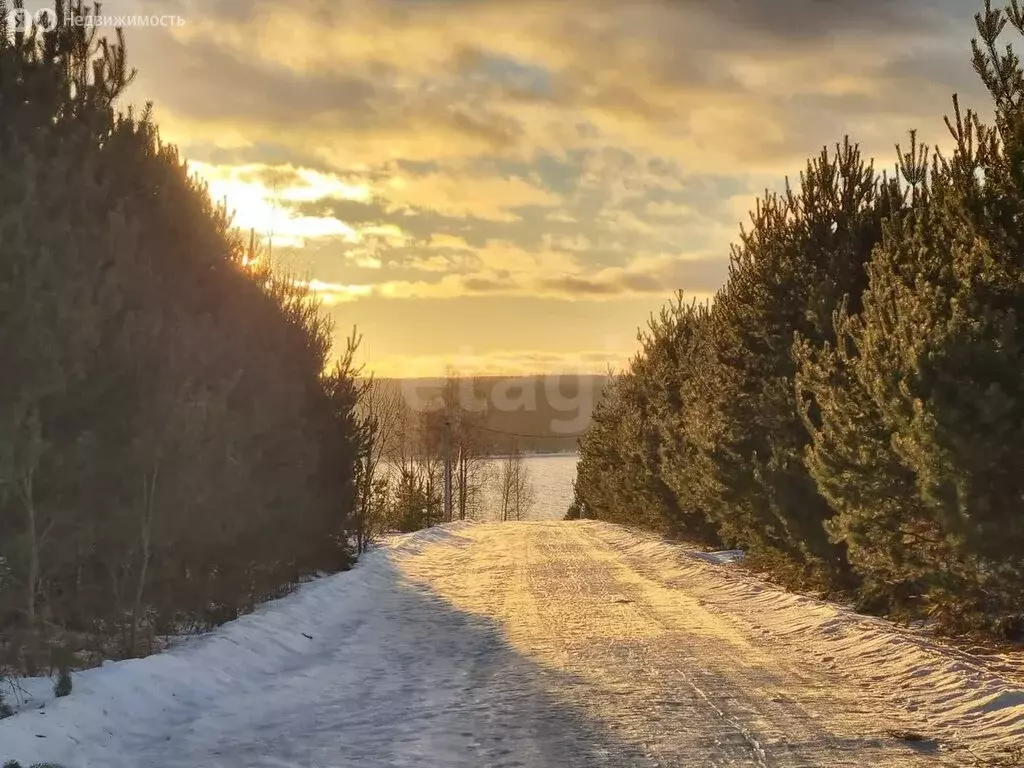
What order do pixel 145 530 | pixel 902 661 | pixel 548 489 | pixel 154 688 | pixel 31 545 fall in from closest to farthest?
pixel 31 545
pixel 154 688
pixel 145 530
pixel 902 661
pixel 548 489

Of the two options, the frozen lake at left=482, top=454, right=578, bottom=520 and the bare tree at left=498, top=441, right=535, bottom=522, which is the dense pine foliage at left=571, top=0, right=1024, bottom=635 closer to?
the frozen lake at left=482, top=454, right=578, bottom=520

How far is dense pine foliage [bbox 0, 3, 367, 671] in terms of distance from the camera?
6789 millimetres

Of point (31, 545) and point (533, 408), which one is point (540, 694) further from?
point (533, 408)

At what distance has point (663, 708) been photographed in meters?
7.50

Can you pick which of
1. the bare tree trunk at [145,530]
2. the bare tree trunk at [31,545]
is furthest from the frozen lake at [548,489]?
the bare tree trunk at [31,545]

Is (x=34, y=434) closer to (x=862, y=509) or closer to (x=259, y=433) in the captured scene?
(x=259, y=433)

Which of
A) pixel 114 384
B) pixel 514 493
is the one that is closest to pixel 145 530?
pixel 114 384

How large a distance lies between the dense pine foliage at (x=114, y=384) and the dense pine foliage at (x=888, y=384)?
794cm

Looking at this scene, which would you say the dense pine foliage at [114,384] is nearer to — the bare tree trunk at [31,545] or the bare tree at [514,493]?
the bare tree trunk at [31,545]

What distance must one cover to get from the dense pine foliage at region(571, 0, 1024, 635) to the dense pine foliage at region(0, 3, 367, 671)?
313 inches

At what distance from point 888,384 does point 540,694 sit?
18.2 ft

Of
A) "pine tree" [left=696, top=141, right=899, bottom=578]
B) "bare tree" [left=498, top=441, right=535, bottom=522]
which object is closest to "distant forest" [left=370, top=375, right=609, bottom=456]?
"bare tree" [left=498, top=441, right=535, bottom=522]

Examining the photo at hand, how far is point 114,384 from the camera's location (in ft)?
26.6

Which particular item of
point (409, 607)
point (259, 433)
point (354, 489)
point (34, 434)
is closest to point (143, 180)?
point (259, 433)
